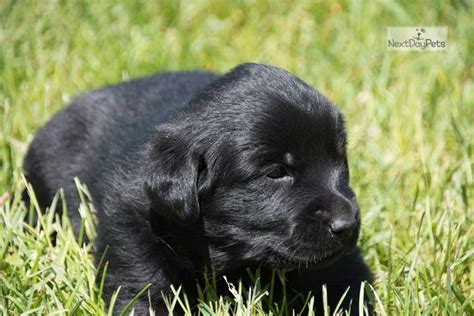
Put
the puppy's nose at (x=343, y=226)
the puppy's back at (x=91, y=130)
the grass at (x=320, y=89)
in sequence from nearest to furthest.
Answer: the puppy's nose at (x=343, y=226), the grass at (x=320, y=89), the puppy's back at (x=91, y=130)

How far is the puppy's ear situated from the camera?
3.54m

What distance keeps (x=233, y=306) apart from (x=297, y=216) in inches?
25.6

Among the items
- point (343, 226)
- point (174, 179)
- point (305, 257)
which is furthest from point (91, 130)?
point (343, 226)

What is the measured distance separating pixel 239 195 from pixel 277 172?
0.19m

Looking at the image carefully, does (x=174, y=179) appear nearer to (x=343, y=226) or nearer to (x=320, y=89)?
(x=343, y=226)

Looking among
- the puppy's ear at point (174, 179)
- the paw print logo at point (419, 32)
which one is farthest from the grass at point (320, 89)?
the puppy's ear at point (174, 179)

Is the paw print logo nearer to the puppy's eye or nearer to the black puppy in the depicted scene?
the black puppy

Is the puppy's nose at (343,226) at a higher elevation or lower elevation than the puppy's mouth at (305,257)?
higher

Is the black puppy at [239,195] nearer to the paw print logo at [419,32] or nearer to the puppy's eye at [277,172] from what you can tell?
the puppy's eye at [277,172]

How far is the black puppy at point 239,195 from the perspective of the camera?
3531 millimetres

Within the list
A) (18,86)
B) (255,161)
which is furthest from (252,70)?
(18,86)

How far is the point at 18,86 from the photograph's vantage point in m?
6.12

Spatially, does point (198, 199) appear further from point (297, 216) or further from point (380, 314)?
point (380, 314)

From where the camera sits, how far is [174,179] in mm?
3564
